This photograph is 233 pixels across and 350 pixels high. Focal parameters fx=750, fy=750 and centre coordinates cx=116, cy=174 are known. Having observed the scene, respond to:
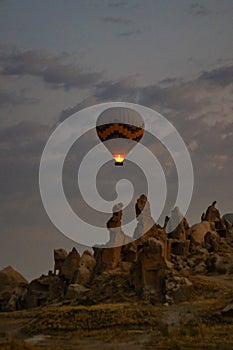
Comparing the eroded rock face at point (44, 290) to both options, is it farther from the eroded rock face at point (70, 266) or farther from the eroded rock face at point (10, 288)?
the eroded rock face at point (10, 288)

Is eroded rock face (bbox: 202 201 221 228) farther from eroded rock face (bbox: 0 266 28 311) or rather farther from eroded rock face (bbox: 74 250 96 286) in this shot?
eroded rock face (bbox: 0 266 28 311)

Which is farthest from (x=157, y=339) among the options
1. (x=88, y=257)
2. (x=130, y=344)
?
(x=88, y=257)

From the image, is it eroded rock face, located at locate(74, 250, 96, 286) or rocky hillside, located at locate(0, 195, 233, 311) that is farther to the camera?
eroded rock face, located at locate(74, 250, 96, 286)

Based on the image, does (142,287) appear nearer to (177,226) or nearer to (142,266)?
(142,266)

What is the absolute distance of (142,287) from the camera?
135 ft

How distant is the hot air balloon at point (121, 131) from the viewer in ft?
163

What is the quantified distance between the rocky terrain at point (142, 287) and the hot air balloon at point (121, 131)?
3.95 metres

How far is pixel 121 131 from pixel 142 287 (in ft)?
41.4

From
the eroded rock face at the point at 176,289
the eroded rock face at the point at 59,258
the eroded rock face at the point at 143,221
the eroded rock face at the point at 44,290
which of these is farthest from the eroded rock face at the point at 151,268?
the eroded rock face at the point at 59,258

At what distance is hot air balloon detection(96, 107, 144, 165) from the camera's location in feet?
163

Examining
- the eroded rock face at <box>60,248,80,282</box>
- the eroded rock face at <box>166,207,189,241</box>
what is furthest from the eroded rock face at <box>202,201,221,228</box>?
the eroded rock face at <box>60,248,80,282</box>

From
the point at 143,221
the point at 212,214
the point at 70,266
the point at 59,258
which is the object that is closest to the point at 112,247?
the point at 143,221

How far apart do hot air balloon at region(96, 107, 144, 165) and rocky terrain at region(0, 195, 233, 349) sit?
155 inches

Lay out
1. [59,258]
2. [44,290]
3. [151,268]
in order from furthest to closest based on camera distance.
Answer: [59,258], [44,290], [151,268]
